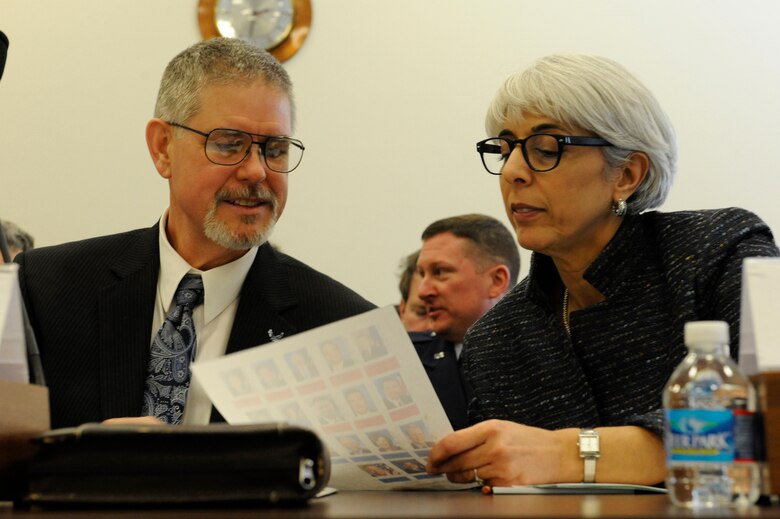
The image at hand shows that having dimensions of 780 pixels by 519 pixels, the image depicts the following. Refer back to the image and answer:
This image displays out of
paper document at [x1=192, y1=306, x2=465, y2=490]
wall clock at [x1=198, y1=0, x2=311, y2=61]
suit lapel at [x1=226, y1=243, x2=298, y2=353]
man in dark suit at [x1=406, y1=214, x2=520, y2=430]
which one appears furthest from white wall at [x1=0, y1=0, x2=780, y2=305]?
paper document at [x1=192, y1=306, x2=465, y2=490]

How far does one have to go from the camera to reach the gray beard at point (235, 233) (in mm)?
2207

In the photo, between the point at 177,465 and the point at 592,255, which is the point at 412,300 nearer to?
the point at 592,255

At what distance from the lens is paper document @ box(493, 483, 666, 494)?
1461 mm

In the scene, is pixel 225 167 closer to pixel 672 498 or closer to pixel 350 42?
pixel 672 498

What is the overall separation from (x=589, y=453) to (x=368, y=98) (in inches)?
129

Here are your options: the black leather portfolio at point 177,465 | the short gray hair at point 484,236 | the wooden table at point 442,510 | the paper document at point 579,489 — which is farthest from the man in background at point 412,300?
the black leather portfolio at point 177,465

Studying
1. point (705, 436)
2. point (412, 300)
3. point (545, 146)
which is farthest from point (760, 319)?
point (412, 300)

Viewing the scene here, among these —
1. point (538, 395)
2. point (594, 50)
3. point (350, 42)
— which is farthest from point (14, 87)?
point (538, 395)

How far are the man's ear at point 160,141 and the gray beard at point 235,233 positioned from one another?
0.72 ft

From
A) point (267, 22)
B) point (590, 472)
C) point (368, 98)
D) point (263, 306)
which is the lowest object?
point (590, 472)

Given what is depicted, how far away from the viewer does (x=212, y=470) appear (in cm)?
111

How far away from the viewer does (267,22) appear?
465 cm

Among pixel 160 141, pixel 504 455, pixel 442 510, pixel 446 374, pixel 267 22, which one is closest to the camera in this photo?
pixel 442 510

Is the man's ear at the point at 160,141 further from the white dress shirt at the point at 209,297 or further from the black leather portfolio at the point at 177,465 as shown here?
the black leather portfolio at the point at 177,465
